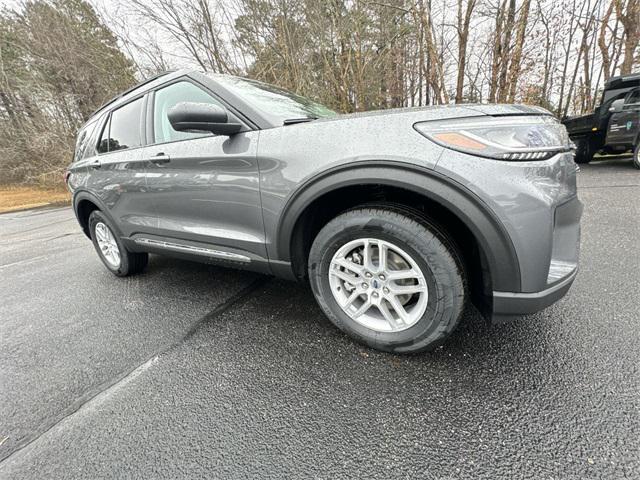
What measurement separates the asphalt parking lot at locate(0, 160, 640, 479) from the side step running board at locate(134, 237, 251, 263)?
465 mm

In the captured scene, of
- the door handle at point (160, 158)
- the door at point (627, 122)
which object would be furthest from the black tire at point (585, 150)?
the door handle at point (160, 158)

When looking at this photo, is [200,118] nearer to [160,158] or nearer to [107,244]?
[160,158]

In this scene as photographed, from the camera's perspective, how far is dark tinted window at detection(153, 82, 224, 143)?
2078 mm

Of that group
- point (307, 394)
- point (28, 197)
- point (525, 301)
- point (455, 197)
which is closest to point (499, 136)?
point (455, 197)

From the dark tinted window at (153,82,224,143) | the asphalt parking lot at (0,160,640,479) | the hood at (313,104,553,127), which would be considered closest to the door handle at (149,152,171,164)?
the dark tinted window at (153,82,224,143)

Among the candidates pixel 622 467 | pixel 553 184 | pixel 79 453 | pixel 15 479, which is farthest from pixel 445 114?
pixel 15 479

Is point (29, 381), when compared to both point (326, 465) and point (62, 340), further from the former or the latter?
point (326, 465)

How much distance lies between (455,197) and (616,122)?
8358 mm

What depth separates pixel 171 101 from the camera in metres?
2.30

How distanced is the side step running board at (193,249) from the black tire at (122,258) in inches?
15.8

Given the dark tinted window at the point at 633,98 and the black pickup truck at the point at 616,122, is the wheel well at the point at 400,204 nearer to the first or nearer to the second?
the black pickup truck at the point at 616,122

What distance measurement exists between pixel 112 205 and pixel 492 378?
3.21 metres

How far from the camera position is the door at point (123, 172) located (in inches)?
97.7

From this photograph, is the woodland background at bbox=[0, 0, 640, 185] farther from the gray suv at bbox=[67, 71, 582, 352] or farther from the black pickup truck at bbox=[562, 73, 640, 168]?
the gray suv at bbox=[67, 71, 582, 352]
